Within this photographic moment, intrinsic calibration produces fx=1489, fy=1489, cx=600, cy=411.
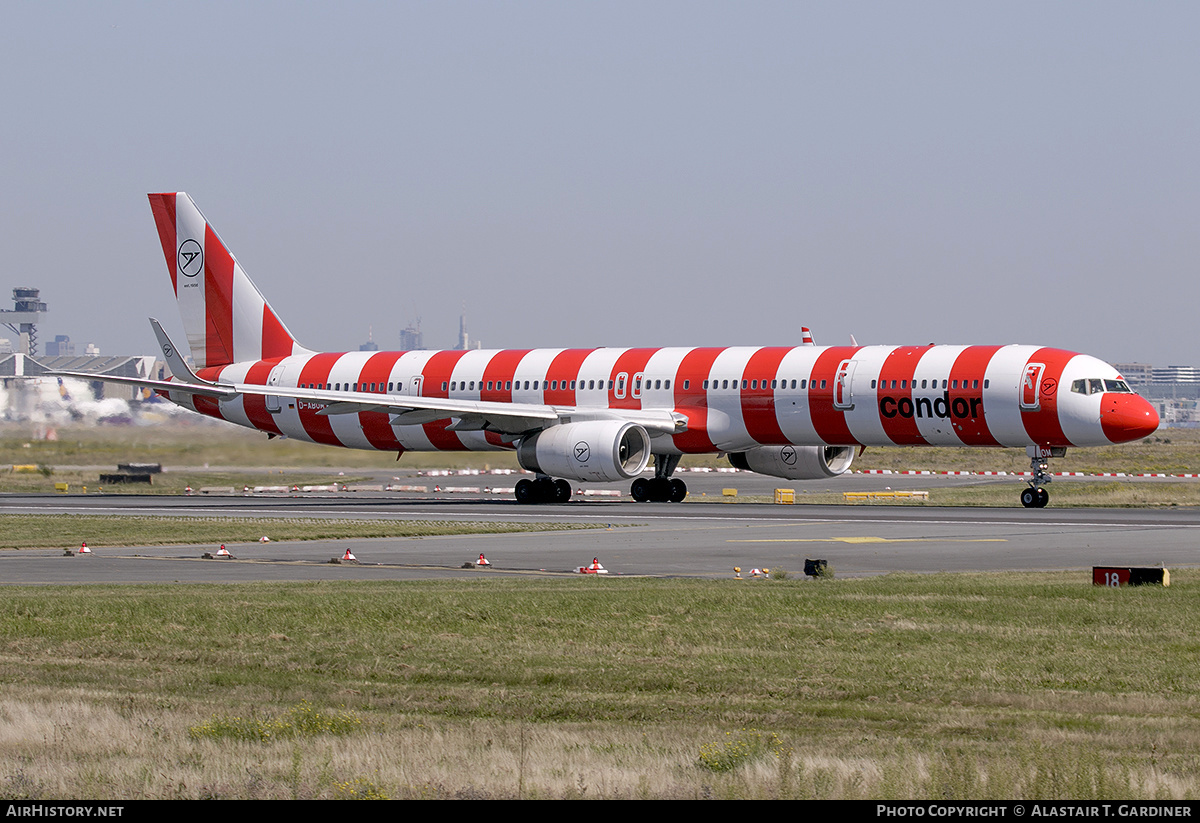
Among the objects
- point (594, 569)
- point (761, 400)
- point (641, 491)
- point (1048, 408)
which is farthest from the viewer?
point (641, 491)

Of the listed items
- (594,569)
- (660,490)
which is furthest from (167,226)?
(594,569)

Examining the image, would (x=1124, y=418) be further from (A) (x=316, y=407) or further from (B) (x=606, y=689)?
(B) (x=606, y=689)

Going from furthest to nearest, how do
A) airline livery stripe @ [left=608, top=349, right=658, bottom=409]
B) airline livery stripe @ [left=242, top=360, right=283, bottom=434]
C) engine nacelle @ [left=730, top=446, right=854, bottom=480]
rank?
airline livery stripe @ [left=242, top=360, right=283, bottom=434] < engine nacelle @ [left=730, top=446, right=854, bottom=480] < airline livery stripe @ [left=608, top=349, right=658, bottom=409]

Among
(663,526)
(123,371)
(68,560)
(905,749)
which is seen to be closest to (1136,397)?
(663,526)

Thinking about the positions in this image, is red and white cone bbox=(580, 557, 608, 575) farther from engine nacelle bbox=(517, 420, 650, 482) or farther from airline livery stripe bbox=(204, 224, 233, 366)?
airline livery stripe bbox=(204, 224, 233, 366)

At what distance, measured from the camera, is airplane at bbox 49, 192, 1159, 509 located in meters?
40.1

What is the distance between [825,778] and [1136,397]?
33.7 metres

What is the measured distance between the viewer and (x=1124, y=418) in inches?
1542

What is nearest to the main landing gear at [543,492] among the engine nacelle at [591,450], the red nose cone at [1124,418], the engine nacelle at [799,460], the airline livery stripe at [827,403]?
the engine nacelle at [591,450]

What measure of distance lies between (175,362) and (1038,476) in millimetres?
28478

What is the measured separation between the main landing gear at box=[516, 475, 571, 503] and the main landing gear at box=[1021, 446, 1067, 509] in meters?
13.5

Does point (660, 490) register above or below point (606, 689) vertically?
above

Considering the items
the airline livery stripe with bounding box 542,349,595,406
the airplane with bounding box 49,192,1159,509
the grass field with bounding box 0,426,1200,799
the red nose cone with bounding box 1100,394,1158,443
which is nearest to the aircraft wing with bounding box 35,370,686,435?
the airplane with bounding box 49,192,1159,509
